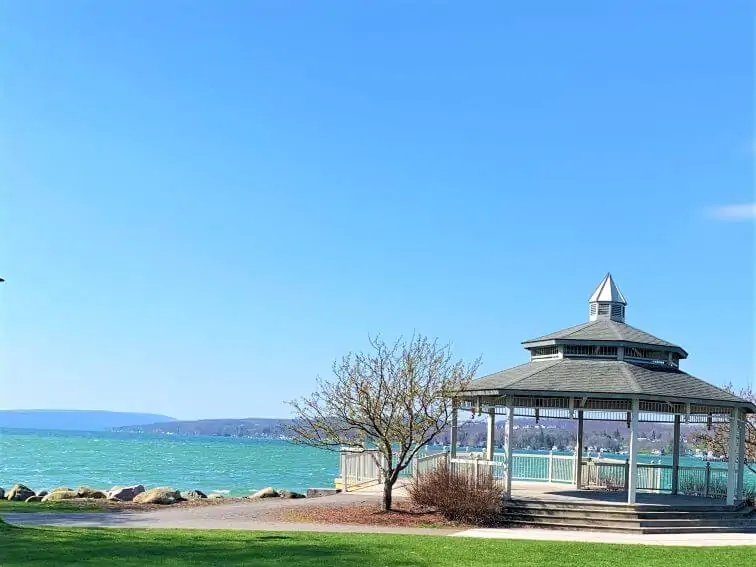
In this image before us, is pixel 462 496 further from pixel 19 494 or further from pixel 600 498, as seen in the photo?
pixel 19 494

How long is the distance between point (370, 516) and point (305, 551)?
6274 mm

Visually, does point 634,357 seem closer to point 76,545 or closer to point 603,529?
point 603,529

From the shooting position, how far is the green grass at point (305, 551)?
15.1 metres

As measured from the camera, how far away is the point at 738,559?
1742 cm

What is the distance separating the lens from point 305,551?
16.5 meters

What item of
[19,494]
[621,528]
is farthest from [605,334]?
[19,494]

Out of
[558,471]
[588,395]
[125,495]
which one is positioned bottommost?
[125,495]

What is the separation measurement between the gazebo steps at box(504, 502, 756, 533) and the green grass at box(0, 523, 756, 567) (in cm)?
326

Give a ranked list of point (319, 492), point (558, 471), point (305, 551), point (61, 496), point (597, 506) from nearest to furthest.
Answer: point (305, 551) < point (597, 506) < point (61, 496) < point (319, 492) < point (558, 471)

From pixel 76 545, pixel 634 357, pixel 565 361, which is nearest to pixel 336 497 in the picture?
pixel 565 361

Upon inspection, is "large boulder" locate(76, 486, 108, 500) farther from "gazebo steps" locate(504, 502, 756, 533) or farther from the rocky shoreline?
"gazebo steps" locate(504, 502, 756, 533)

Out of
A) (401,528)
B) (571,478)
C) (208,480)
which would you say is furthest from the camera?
(208,480)

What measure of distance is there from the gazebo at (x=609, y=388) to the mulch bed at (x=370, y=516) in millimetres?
2341

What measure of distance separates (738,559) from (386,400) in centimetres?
895
